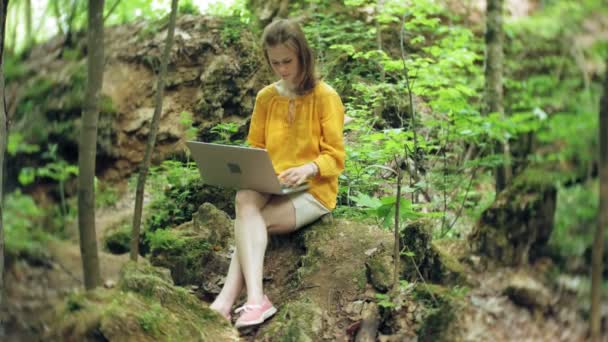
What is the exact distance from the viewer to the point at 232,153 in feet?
9.33

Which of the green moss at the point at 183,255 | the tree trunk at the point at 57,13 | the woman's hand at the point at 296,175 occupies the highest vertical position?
the tree trunk at the point at 57,13

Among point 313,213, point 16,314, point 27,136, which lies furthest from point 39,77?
point 313,213

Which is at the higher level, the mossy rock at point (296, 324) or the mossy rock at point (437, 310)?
the mossy rock at point (437, 310)

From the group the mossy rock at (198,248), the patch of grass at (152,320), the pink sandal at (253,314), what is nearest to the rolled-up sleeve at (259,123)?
the mossy rock at (198,248)

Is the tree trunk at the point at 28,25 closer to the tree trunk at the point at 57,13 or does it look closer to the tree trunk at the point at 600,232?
the tree trunk at the point at 57,13

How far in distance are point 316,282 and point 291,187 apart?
48 cm

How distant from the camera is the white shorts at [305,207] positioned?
3100mm

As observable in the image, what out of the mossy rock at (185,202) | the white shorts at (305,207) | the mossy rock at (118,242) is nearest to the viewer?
the white shorts at (305,207)

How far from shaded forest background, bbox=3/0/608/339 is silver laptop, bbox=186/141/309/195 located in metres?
0.48

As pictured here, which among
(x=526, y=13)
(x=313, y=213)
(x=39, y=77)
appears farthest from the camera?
(x=39, y=77)

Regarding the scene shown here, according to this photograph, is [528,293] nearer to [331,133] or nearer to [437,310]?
[437,310]

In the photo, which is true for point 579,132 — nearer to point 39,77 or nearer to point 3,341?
point 3,341

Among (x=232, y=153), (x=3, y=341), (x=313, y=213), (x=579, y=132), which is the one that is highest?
(x=579, y=132)

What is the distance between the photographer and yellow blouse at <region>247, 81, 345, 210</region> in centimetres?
300
